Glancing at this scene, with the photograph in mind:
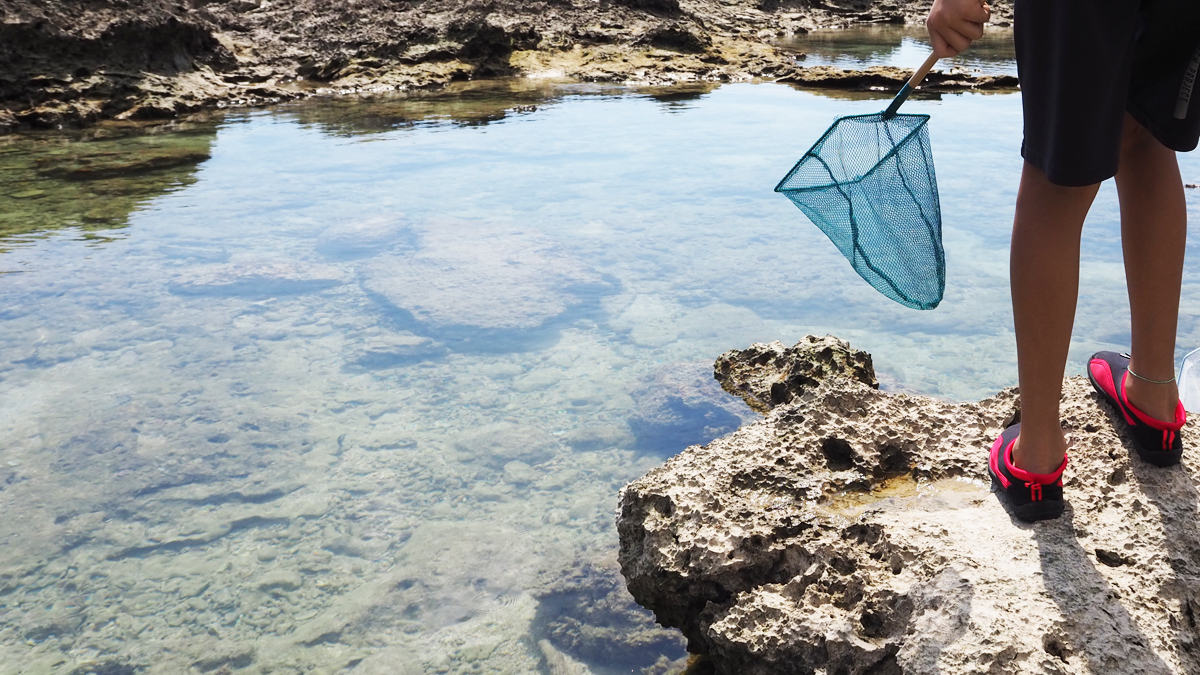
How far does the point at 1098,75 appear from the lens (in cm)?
186

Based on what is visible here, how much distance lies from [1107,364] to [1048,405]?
62cm

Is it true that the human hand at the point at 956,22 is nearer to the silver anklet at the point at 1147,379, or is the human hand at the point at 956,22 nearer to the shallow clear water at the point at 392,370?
the silver anklet at the point at 1147,379

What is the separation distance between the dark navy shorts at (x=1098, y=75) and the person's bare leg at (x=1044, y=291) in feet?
0.29

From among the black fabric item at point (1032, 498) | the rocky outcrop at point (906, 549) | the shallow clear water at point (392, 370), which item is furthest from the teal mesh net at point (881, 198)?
the shallow clear water at point (392, 370)

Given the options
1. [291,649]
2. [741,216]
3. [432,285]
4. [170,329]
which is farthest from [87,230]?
[291,649]

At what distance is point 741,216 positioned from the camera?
704cm

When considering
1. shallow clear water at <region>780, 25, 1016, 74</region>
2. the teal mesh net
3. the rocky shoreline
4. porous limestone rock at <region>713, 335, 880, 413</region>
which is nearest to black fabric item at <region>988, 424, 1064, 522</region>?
the teal mesh net

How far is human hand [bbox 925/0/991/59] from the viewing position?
6.79ft

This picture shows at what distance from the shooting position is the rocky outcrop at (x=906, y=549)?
1.85 meters

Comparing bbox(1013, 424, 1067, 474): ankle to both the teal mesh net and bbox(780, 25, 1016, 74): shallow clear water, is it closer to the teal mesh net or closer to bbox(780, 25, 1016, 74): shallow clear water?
the teal mesh net

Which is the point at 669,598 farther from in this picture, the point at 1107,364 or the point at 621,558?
the point at 1107,364

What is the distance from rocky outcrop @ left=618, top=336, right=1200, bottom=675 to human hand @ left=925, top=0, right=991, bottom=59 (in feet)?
3.69

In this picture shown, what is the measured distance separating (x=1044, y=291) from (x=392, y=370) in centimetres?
330

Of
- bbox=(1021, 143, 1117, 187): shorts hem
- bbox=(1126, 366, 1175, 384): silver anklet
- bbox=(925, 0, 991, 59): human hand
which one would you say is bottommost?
bbox=(1126, 366, 1175, 384): silver anklet
